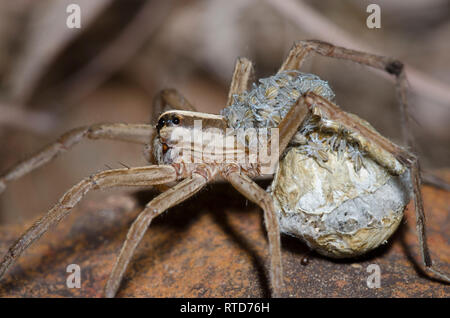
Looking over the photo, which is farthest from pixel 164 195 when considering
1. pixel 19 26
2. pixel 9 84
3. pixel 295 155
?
pixel 19 26

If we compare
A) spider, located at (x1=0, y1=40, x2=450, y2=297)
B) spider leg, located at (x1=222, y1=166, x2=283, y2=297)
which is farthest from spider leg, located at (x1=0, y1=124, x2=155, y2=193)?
spider leg, located at (x1=222, y1=166, x2=283, y2=297)

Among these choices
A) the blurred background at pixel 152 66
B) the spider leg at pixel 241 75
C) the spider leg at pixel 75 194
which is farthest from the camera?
the blurred background at pixel 152 66

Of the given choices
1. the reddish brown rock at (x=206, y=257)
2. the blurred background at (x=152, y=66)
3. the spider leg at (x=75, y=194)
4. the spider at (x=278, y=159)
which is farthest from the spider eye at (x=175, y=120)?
the blurred background at (x=152, y=66)

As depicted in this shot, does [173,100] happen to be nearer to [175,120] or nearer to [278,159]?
[175,120]

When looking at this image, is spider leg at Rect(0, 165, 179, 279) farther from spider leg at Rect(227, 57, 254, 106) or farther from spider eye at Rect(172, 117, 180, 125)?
spider leg at Rect(227, 57, 254, 106)

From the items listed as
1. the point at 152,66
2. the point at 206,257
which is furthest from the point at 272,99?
the point at 152,66

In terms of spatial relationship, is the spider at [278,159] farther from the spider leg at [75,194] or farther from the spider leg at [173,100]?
the spider leg at [173,100]
